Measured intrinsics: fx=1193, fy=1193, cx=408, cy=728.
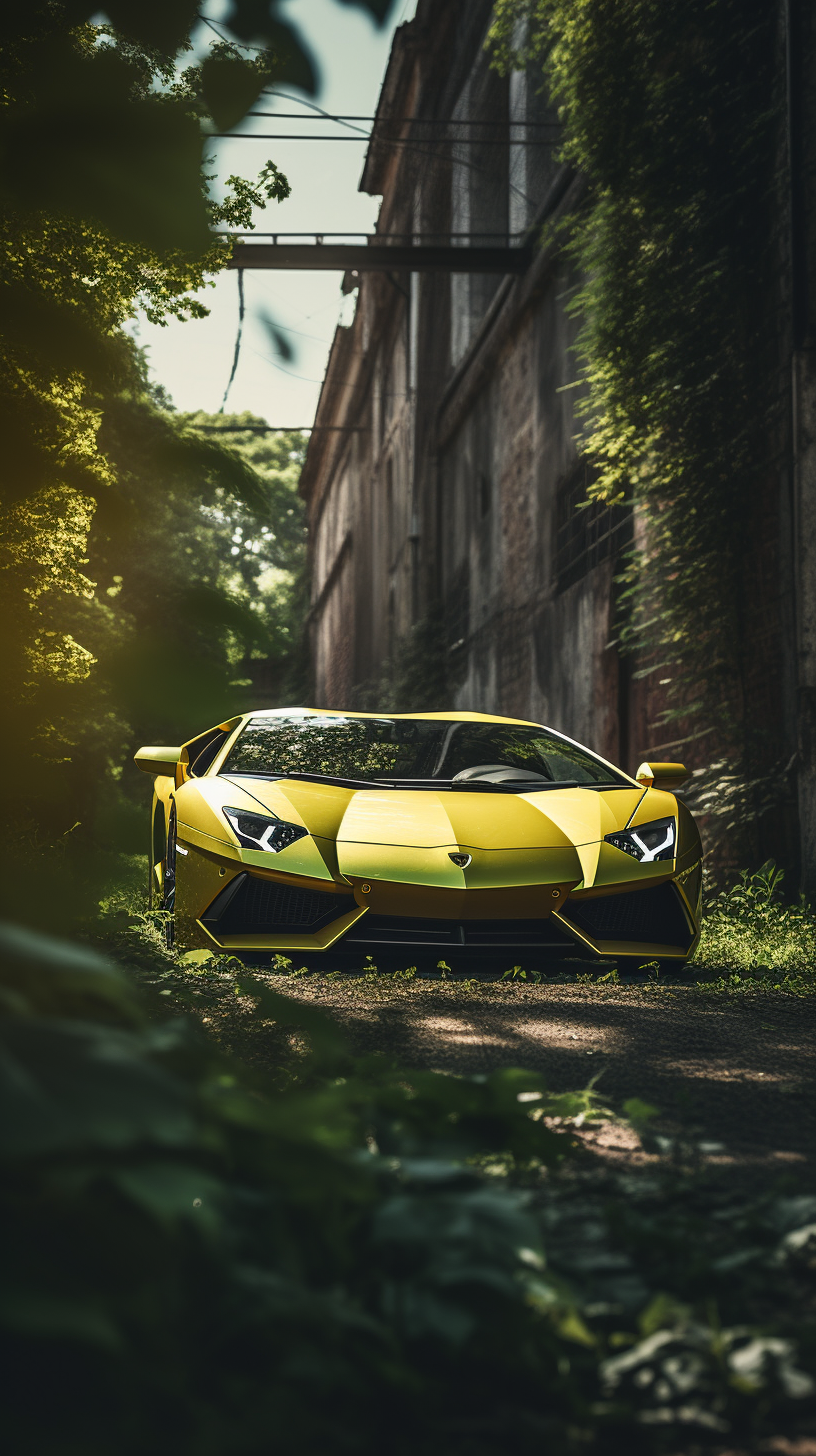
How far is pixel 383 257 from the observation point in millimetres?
15391

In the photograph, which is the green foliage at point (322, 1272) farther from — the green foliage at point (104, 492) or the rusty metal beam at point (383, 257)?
the rusty metal beam at point (383, 257)

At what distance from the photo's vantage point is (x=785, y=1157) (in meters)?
2.28

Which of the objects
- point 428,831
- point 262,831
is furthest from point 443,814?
point 262,831

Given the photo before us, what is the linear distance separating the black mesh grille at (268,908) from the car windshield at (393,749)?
2.71 feet

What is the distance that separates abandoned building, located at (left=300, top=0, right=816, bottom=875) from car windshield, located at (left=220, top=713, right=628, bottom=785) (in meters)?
0.97

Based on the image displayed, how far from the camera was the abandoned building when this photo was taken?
1091cm

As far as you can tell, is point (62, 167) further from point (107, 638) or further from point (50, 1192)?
point (50, 1192)

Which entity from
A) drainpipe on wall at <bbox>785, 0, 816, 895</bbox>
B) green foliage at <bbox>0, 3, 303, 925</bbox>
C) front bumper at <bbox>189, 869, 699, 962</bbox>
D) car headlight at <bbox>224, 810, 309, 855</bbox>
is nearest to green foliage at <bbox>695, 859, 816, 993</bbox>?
drainpipe on wall at <bbox>785, 0, 816, 895</bbox>

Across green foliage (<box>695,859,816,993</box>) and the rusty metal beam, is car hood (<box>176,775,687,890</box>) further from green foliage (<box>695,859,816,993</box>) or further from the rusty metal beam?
the rusty metal beam

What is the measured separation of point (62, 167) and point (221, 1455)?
120 cm

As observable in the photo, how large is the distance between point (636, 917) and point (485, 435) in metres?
13.0

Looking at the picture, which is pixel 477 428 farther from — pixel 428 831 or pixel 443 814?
pixel 428 831

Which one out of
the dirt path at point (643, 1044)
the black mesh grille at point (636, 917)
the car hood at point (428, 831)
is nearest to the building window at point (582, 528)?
the car hood at point (428, 831)

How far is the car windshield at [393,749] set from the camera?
5430 mm
